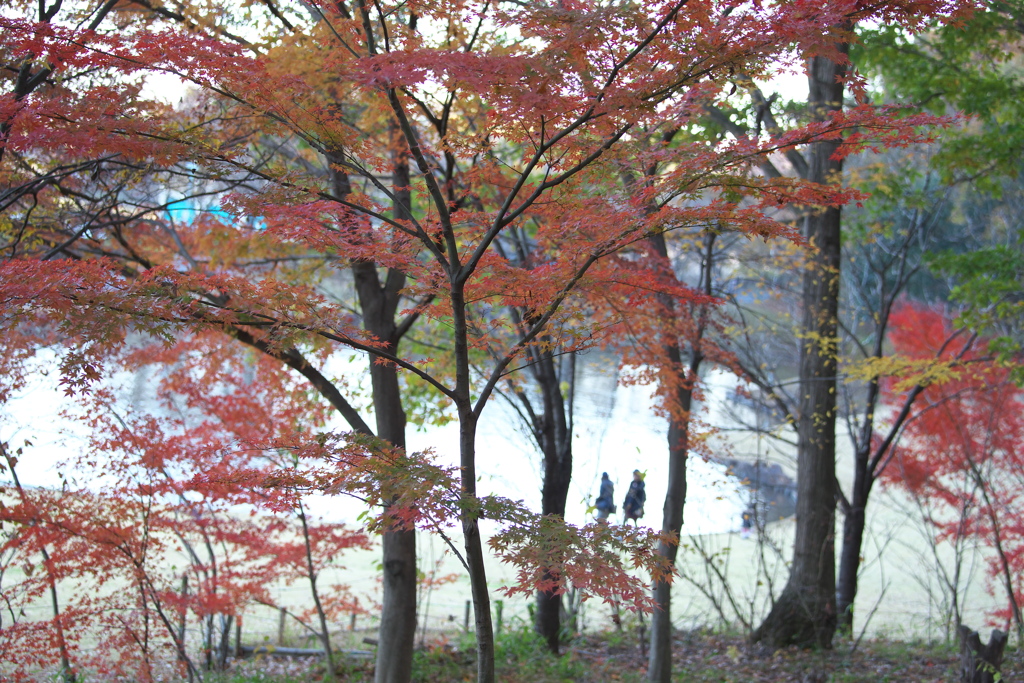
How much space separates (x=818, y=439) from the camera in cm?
849

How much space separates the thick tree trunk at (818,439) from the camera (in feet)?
26.8

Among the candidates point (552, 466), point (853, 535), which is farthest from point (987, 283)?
point (552, 466)

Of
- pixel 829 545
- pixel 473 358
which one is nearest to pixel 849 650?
pixel 829 545

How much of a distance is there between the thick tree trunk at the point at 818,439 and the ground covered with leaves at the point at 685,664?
1.13ft

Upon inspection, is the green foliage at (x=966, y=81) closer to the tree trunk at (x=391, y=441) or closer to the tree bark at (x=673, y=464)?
the tree bark at (x=673, y=464)

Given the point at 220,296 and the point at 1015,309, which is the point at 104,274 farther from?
the point at 1015,309

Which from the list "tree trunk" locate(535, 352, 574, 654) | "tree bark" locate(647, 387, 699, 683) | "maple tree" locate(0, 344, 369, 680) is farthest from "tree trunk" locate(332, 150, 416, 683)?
"tree bark" locate(647, 387, 699, 683)

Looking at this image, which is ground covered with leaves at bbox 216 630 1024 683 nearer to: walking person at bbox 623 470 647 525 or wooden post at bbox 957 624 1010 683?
wooden post at bbox 957 624 1010 683

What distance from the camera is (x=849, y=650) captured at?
8070mm

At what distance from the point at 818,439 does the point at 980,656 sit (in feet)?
10.5

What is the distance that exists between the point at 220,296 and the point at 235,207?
1.99 m

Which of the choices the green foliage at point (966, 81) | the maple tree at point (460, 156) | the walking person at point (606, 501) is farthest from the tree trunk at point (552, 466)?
the green foliage at point (966, 81)

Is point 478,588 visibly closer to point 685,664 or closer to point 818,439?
point 685,664

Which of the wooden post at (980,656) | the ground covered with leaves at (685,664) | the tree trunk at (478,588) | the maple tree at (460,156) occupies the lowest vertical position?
the ground covered with leaves at (685,664)
